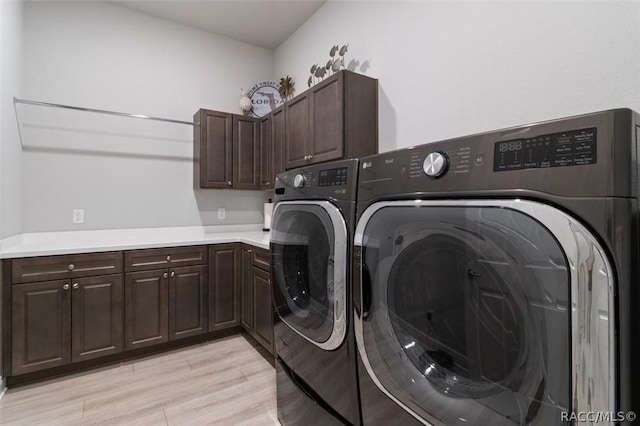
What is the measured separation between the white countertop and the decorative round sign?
1363 mm

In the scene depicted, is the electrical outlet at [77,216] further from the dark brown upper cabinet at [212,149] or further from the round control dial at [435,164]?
the round control dial at [435,164]

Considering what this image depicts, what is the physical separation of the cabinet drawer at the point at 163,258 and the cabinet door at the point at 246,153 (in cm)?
78

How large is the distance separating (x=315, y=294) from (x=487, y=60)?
1458 millimetres

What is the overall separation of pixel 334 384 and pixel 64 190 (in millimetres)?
2650

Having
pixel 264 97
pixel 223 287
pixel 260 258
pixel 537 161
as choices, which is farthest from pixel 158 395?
Result: pixel 264 97

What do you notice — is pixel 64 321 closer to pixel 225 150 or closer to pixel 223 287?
pixel 223 287

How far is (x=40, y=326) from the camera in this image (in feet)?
6.47

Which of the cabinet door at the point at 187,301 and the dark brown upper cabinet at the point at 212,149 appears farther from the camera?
the dark brown upper cabinet at the point at 212,149

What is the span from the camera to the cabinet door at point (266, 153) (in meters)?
2.94

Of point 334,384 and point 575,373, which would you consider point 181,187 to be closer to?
point 334,384

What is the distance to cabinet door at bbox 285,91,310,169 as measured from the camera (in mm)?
2377
